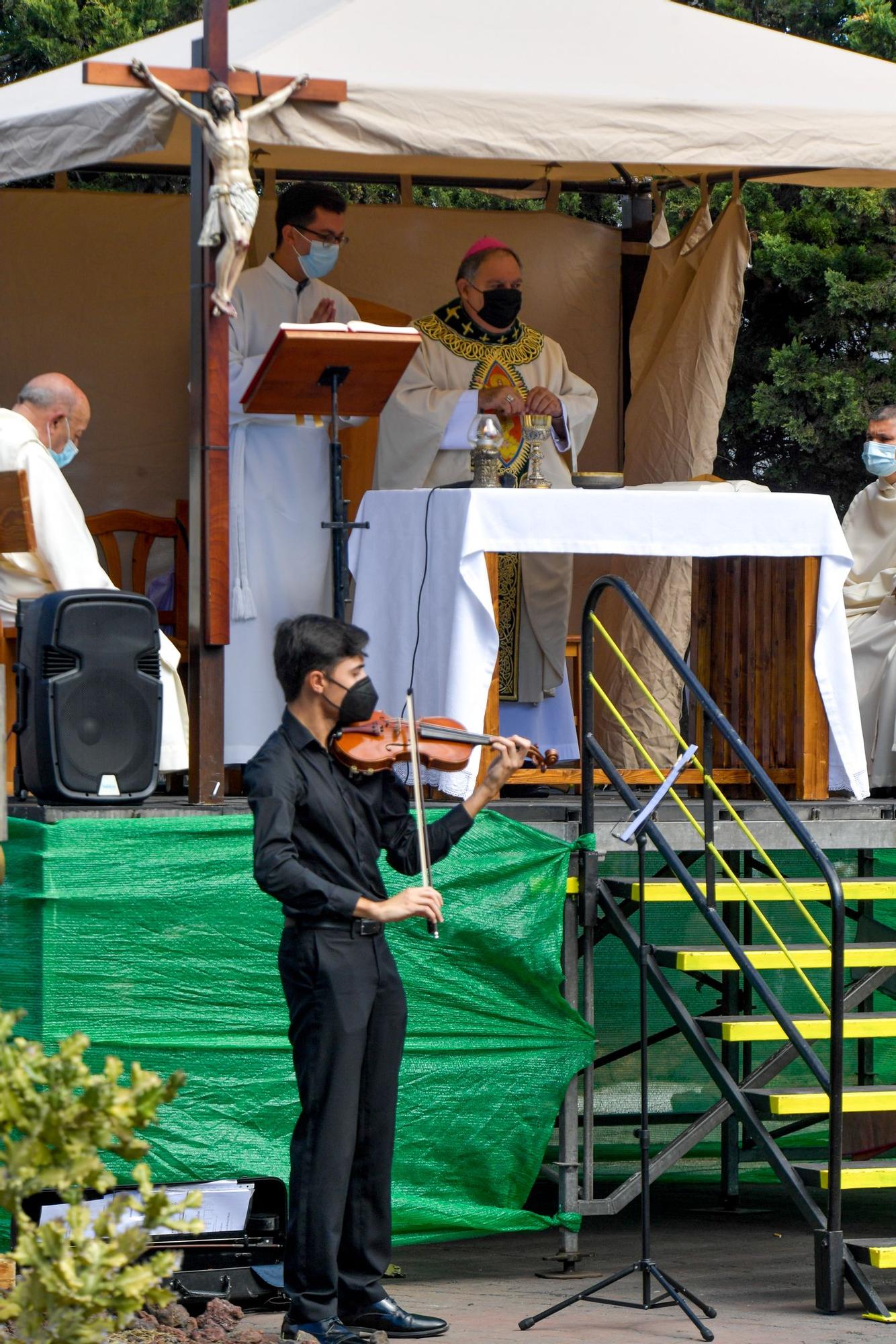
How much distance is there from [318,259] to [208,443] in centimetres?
156

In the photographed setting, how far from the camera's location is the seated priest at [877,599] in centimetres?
801

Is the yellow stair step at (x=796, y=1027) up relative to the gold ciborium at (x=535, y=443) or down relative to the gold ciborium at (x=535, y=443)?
down

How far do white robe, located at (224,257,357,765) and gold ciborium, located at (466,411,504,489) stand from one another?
2.15 feet

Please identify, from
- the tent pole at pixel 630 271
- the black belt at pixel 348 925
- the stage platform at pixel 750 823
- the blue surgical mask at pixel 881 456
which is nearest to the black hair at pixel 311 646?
the black belt at pixel 348 925

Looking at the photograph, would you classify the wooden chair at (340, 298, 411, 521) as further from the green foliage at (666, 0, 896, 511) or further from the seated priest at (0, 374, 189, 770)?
the green foliage at (666, 0, 896, 511)

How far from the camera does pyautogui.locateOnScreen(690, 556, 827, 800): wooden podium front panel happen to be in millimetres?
Result: 7047

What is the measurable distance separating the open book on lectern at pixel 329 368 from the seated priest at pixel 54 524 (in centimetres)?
59

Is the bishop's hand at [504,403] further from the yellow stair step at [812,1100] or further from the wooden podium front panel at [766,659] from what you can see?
the yellow stair step at [812,1100]

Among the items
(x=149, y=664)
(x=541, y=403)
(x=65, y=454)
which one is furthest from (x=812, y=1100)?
(x=65, y=454)

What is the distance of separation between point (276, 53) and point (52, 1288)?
465cm

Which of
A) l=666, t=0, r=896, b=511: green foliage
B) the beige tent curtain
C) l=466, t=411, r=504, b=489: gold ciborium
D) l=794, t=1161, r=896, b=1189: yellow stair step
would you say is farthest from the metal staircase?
l=666, t=0, r=896, b=511: green foliage

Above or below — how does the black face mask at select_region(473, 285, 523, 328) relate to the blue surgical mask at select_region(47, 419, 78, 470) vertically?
above

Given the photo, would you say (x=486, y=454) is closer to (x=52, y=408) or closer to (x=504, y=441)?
(x=504, y=441)

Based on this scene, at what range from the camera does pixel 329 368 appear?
22.2 ft
